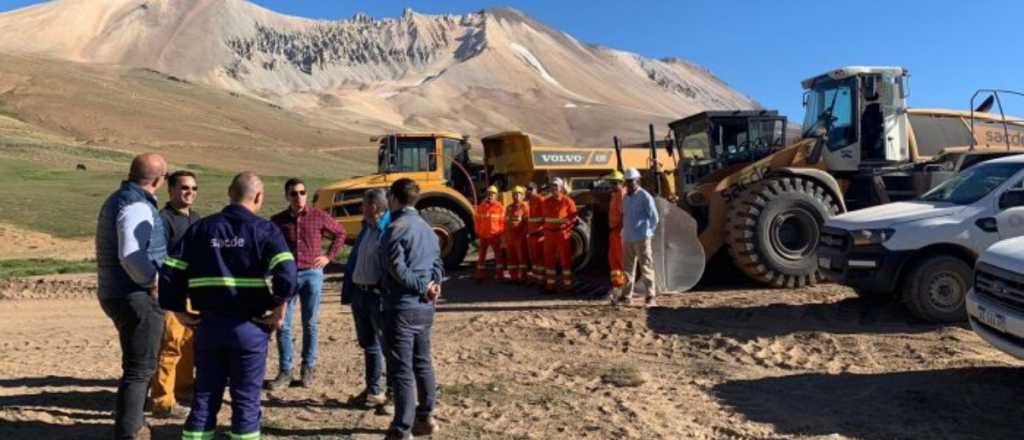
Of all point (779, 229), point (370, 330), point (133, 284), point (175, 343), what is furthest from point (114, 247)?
point (779, 229)

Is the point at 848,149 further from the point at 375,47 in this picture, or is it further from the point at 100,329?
the point at 375,47

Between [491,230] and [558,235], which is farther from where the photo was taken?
[491,230]

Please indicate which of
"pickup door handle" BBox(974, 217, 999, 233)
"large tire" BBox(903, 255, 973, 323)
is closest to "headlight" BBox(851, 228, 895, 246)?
"large tire" BBox(903, 255, 973, 323)

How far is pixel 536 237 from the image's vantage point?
1147 cm

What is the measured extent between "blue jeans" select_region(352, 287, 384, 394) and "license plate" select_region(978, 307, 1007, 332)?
4.30 meters

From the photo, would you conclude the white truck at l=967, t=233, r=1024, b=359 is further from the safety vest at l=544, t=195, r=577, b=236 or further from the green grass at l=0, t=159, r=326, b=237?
the green grass at l=0, t=159, r=326, b=237

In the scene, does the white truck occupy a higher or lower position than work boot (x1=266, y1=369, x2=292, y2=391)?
higher

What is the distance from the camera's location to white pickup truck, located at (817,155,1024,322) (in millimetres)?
7758

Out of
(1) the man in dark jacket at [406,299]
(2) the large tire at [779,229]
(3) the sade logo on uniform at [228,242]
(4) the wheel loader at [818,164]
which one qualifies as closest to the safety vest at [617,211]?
(4) the wheel loader at [818,164]

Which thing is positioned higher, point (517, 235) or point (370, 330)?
point (517, 235)

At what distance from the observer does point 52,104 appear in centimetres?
7088

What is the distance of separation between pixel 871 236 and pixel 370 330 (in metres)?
5.30

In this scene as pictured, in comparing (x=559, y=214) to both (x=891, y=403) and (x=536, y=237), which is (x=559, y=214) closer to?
(x=536, y=237)

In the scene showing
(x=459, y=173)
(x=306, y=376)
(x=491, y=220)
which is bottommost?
(x=306, y=376)
